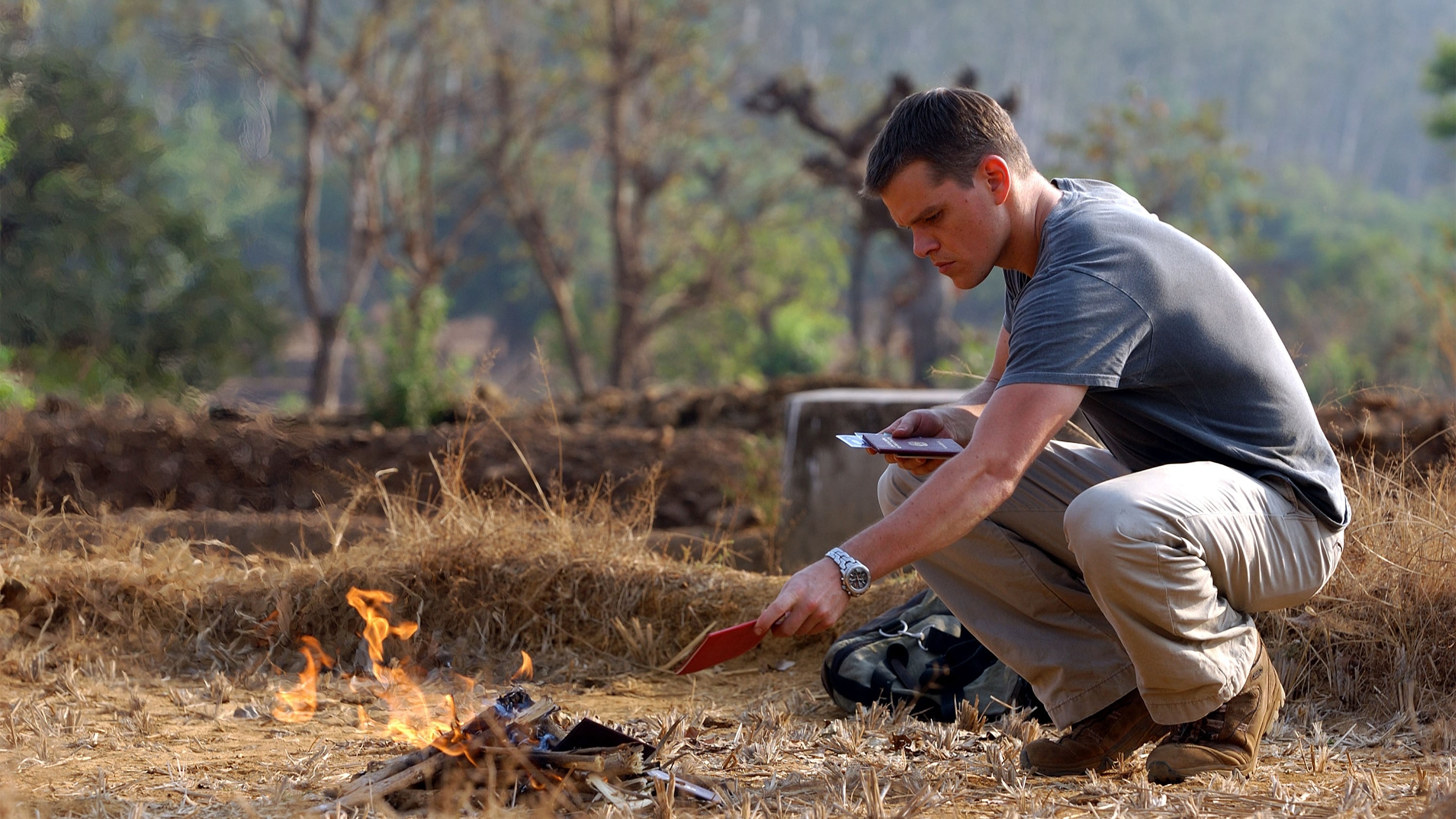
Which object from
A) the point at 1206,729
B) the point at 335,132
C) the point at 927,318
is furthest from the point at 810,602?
the point at 335,132

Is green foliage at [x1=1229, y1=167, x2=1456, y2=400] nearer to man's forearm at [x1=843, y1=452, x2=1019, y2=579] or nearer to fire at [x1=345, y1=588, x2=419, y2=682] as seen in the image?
man's forearm at [x1=843, y1=452, x2=1019, y2=579]

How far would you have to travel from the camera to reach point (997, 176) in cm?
259

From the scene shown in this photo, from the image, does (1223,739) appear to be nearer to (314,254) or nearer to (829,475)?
(829,475)

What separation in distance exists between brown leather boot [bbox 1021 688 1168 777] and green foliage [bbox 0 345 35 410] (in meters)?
7.38

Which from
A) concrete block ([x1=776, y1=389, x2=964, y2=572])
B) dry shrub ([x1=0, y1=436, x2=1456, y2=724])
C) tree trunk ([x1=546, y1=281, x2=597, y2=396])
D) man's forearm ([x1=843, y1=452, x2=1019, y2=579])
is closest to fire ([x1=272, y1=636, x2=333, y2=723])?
dry shrub ([x1=0, y1=436, x2=1456, y2=724])

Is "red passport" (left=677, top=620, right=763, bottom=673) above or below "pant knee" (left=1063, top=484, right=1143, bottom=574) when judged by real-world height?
below

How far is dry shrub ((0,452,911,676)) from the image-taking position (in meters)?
4.11

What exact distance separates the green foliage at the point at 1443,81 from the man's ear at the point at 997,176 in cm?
1444

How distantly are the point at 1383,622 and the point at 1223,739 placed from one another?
1.11 metres

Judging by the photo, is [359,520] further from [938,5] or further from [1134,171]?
[938,5]

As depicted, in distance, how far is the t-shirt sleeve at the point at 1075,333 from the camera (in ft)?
7.71

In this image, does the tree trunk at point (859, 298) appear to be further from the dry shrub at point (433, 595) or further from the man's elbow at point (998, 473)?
the man's elbow at point (998, 473)

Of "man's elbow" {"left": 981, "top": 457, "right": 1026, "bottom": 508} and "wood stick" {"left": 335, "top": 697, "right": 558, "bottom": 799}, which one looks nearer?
"man's elbow" {"left": 981, "top": 457, "right": 1026, "bottom": 508}

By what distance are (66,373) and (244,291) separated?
75.2 inches
